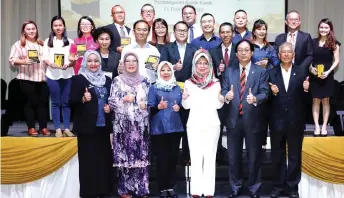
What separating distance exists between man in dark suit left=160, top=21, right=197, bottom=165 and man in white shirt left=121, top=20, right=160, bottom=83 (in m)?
0.13

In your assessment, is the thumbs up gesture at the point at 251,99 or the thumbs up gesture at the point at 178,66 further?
the thumbs up gesture at the point at 178,66

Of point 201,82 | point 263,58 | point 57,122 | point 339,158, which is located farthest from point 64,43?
point 339,158

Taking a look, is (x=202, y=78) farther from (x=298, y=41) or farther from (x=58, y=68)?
(x=58, y=68)

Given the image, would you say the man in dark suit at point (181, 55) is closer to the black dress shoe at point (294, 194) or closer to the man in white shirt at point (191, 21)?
the man in white shirt at point (191, 21)

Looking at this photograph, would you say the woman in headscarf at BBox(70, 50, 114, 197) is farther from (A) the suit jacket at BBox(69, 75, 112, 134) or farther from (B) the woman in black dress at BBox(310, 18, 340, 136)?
(B) the woman in black dress at BBox(310, 18, 340, 136)

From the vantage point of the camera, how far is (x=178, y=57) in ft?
17.2

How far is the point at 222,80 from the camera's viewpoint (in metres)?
5.10

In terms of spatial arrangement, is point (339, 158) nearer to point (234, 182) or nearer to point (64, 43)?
point (234, 182)

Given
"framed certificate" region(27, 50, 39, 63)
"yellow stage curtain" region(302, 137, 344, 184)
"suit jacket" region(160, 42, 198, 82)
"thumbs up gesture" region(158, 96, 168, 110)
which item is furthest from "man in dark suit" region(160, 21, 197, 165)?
"framed certificate" region(27, 50, 39, 63)

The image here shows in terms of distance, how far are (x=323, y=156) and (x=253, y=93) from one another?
3.90 feet

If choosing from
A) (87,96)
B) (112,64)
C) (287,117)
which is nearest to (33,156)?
(87,96)

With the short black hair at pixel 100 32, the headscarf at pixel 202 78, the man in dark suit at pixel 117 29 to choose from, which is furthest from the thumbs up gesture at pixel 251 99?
the man in dark suit at pixel 117 29

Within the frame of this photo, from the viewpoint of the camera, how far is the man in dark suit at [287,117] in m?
4.98

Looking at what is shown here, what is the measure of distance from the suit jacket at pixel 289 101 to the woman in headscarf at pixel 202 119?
0.56 meters
